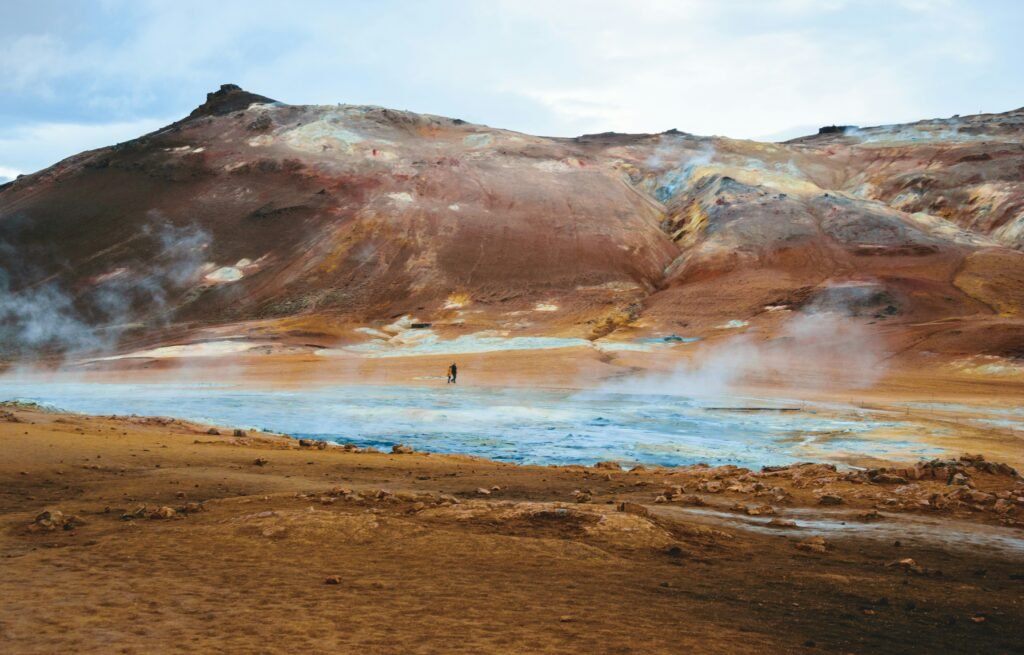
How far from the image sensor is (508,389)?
40.2m

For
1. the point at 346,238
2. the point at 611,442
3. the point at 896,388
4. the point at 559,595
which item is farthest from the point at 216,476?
the point at 346,238

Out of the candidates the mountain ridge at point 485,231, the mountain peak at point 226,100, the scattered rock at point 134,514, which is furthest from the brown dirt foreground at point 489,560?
the mountain peak at point 226,100

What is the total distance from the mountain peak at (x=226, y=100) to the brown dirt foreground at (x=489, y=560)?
9794 cm

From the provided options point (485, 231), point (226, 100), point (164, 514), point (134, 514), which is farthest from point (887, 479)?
point (226, 100)

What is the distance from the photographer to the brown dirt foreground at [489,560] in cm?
719

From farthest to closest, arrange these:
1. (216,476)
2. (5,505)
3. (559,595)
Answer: (216,476), (5,505), (559,595)

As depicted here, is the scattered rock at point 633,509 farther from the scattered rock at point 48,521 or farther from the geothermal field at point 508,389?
the scattered rock at point 48,521

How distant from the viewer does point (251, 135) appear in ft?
314

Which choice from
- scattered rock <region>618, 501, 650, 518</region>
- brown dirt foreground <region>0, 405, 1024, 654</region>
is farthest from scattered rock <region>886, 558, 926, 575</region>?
scattered rock <region>618, 501, 650, 518</region>

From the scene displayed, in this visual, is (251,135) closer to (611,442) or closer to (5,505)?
(611,442)

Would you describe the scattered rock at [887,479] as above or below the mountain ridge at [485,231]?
below

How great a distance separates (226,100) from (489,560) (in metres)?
109

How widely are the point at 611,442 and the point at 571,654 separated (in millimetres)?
18901

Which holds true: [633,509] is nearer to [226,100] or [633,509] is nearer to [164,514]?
[164,514]
